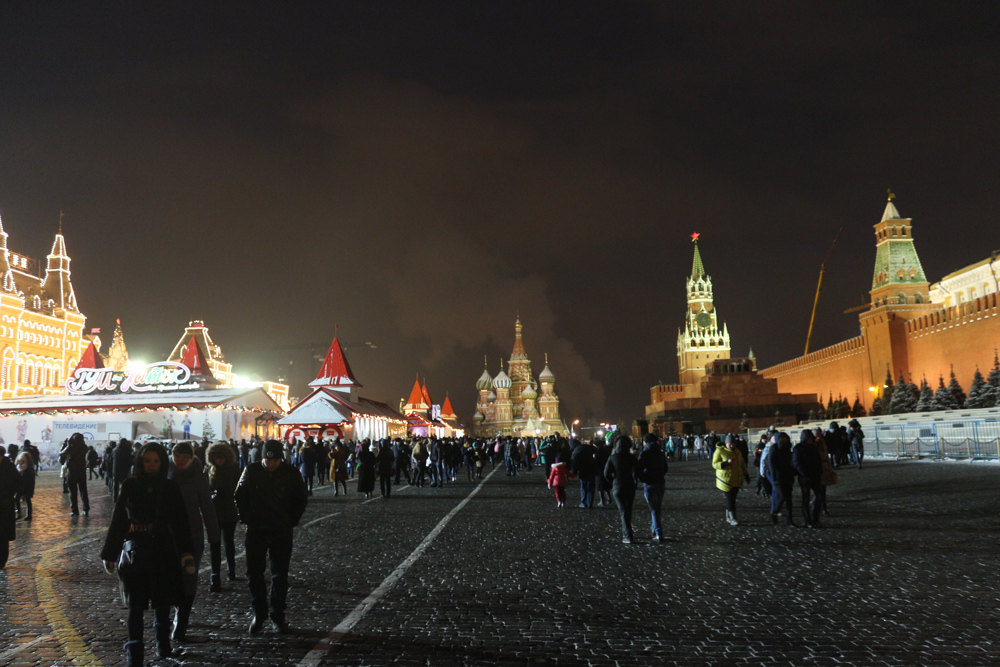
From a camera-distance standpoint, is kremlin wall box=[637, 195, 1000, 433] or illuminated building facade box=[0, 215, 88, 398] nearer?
kremlin wall box=[637, 195, 1000, 433]

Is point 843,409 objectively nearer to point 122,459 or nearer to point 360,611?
point 122,459

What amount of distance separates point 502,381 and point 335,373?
88.4 metres

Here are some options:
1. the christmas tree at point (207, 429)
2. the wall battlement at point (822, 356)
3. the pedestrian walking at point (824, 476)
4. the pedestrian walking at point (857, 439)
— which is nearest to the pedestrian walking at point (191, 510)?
the pedestrian walking at point (824, 476)

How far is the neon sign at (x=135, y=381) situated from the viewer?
37469 millimetres

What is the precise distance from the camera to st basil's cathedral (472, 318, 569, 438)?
124 m

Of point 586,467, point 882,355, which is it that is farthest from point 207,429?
point 882,355

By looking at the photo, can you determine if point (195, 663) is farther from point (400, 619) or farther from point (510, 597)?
point (510, 597)

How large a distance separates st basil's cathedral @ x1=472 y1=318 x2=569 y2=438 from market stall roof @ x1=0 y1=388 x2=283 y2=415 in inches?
3355

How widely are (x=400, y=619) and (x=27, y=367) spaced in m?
79.2

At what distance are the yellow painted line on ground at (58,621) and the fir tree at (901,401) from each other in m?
50.3

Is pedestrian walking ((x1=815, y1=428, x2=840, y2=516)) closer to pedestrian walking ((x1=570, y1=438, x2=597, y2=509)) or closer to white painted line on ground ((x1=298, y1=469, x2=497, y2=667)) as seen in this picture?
pedestrian walking ((x1=570, y1=438, x2=597, y2=509))

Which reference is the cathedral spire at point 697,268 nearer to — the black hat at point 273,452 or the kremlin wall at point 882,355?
the kremlin wall at point 882,355

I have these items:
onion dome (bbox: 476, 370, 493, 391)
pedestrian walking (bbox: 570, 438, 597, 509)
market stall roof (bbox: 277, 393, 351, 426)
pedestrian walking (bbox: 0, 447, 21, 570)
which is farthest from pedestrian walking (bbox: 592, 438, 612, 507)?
onion dome (bbox: 476, 370, 493, 391)

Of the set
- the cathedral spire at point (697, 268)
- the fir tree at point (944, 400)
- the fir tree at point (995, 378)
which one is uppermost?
the cathedral spire at point (697, 268)
